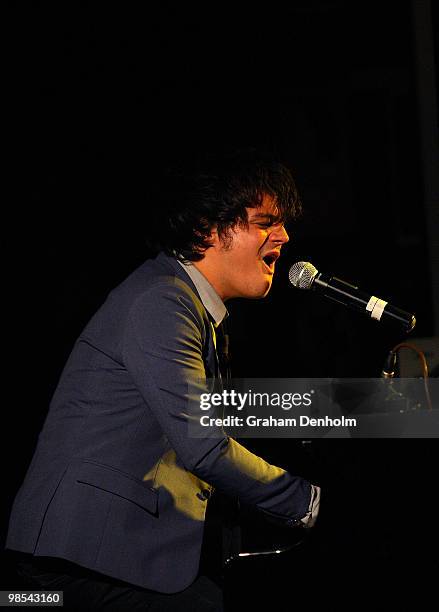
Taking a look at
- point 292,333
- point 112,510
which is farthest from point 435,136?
point 112,510

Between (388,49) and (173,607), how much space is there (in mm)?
3856

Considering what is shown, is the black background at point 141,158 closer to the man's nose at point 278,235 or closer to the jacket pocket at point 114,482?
the man's nose at point 278,235

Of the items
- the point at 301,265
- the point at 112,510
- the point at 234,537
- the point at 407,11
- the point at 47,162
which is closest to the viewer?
the point at 112,510

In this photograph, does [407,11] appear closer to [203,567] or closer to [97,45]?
[97,45]

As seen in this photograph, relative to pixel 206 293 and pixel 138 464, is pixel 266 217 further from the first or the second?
pixel 138 464

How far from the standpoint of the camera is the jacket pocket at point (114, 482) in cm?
155

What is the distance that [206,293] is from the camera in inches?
→ 71.2

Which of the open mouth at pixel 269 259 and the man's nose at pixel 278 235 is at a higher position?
the man's nose at pixel 278 235

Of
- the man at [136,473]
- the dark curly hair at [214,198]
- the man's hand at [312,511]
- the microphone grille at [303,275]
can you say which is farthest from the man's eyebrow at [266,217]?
the man's hand at [312,511]

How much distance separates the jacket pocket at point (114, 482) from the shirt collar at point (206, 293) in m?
0.50

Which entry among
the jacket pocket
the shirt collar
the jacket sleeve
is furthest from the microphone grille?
the jacket pocket

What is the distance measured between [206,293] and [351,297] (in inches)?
16.1

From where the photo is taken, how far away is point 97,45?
3.15 m

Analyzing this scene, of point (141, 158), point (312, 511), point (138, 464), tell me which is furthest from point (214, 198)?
point (141, 158)
